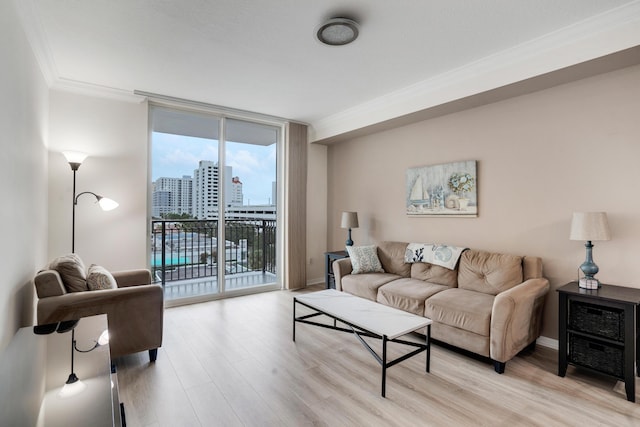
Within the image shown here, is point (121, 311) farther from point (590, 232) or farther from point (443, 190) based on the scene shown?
point (590, 232)

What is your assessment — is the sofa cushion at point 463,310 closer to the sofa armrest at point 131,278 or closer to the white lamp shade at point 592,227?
the white lamp shade at point 592,227

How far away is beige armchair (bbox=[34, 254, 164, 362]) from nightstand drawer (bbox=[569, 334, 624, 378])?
326cm

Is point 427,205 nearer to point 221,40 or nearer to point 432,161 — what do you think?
point 432,161

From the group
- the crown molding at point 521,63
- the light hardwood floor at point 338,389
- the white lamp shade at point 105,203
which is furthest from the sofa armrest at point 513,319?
the white lamp shade at point 105,203

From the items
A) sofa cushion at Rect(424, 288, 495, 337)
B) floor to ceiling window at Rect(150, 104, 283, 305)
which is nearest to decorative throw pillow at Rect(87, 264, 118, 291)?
floor to ceiling window at Rect(150, 104, 283, 305)

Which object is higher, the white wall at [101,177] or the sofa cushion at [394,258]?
the white wall at [101,177]

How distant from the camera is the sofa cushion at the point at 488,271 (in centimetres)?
293

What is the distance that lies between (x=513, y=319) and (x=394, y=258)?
1.74 metres

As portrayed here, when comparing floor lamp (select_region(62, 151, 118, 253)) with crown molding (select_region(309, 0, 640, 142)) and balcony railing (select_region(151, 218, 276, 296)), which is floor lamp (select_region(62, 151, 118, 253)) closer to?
balcony railing (select_region(151, 218, 276, 296))

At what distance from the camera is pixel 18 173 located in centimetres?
221

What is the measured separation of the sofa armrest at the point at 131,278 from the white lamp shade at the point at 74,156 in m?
1.22

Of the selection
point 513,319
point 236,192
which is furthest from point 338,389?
point 236,192

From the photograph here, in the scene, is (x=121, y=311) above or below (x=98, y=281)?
below

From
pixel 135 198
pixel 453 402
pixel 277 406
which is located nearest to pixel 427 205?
pixel 453 402
